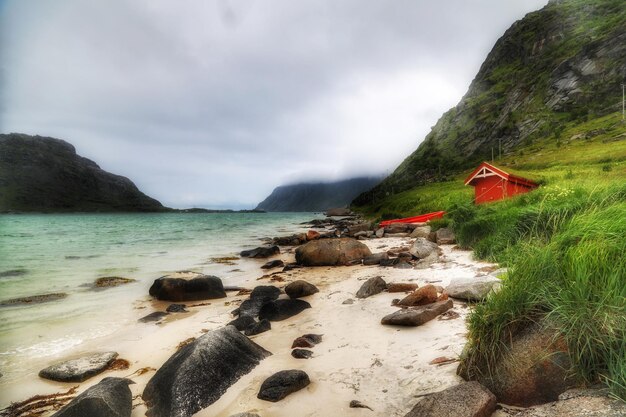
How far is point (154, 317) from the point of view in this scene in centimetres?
991

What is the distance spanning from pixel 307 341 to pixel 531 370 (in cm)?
413

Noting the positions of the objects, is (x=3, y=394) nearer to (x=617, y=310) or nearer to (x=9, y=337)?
(x=9, y=337)

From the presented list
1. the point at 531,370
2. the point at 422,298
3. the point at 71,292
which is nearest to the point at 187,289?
the point at 71,292

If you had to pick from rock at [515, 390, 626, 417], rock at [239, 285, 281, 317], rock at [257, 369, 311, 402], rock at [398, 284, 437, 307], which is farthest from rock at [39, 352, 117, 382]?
rock at [515, 390, 626, 417]

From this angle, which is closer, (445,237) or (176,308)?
(176,308)

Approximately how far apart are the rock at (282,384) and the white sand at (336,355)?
0.09 meters

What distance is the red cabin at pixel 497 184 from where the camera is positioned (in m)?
25.1

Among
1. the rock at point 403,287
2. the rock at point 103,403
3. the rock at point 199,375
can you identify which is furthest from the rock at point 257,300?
the rock at point 103,403

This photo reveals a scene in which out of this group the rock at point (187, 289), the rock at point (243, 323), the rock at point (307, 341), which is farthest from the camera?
the rock at point (187, 289)

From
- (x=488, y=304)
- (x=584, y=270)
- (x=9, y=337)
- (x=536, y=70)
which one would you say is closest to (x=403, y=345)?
(x=488, y=304)

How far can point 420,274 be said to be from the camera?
1098 centimetres

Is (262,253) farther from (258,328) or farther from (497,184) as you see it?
(497,184)

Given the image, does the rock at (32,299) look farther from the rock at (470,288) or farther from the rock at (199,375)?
the rock at (470,288)

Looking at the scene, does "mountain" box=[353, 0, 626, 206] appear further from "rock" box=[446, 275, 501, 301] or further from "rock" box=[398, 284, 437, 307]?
"rock" box=[398, 284, 437, 307]
